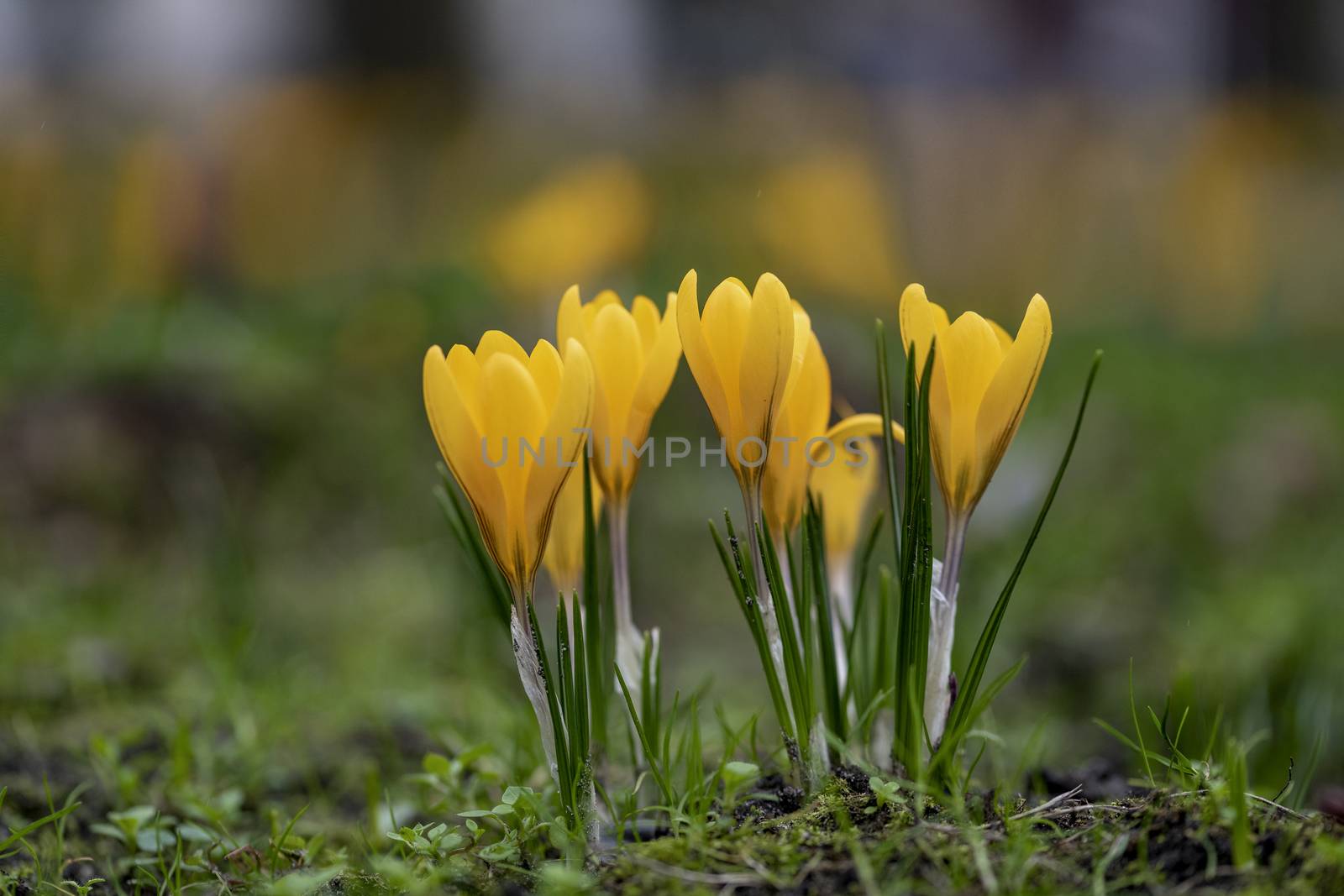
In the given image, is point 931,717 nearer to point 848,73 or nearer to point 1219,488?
point 1219,488

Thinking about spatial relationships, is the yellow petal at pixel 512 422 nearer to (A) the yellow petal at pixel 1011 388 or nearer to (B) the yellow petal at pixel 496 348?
(B) the yellow petal at pixel 496 348

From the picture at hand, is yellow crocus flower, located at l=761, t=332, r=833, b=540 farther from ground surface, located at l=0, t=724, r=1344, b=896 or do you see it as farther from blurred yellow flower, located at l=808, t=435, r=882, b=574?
ground surface, located at l=0, t=724, r=1344, b=896

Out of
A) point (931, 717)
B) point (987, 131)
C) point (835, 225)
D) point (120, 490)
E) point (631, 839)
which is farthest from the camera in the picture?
point (987, 131)

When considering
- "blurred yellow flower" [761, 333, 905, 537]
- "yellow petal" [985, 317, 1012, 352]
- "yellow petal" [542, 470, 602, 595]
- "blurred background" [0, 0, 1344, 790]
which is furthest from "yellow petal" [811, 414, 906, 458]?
"blurred background" [0, 0, 1344, 790]

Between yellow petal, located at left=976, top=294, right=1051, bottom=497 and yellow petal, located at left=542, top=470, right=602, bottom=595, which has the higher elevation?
yellow petal, located at left=976, top=294, right=1051, bottom=497

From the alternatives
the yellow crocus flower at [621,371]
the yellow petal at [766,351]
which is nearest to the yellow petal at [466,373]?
the yellow crocus flower at [621,371]

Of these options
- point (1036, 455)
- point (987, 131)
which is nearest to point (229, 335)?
point (1036, 455)

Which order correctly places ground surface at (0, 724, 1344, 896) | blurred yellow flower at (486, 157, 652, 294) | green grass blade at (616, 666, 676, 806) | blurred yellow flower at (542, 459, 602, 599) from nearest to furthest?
ground surface at (0, 724, 1344, 896) → green grass blade at (616, 666, 676, 806) → blurred yellow flower at (542, 459, 602, 599) → blurred yellow flower at (486, 157, 652, 294)
